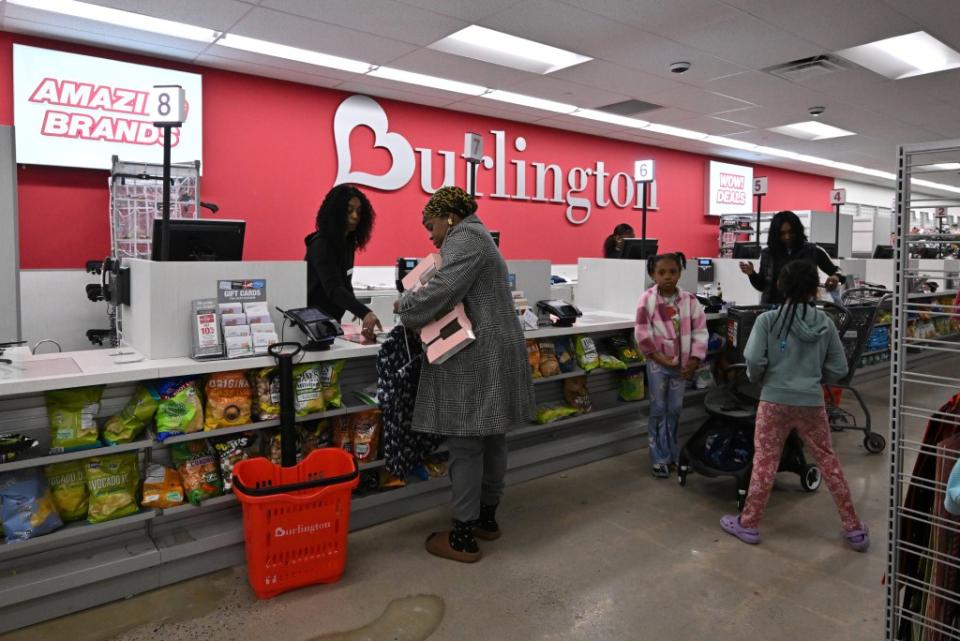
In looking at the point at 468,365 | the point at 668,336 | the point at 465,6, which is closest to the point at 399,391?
the point at 468,365

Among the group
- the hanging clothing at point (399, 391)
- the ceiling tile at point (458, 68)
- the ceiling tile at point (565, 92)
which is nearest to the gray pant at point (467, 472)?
the hanging clothing at point (399, 391)

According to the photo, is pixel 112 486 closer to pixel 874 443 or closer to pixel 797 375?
pixel 797 375

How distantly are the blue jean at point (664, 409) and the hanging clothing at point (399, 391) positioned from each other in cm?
166

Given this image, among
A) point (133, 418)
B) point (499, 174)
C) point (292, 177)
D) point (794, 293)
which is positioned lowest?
point (133, 418)

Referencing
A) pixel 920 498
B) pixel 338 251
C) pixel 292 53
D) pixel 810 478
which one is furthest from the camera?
pixel 292 53

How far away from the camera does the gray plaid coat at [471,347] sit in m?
2.76

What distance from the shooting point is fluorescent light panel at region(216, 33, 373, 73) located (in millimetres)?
5395

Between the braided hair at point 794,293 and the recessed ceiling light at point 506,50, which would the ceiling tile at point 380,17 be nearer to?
the recessed ceiling light at point 506,50

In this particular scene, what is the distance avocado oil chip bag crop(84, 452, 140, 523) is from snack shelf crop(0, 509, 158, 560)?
0.03 m

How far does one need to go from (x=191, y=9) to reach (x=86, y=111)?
57.2 inches

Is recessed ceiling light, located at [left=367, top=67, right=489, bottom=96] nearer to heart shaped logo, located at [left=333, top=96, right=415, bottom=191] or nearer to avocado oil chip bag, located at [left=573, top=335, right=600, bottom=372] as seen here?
heart shaped logo, located at [left=333, top=96, right=415, bottom=191]

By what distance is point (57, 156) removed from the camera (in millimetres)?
5270

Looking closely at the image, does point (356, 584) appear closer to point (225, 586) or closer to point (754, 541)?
point (225, 586)

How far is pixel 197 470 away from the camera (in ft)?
9.13
